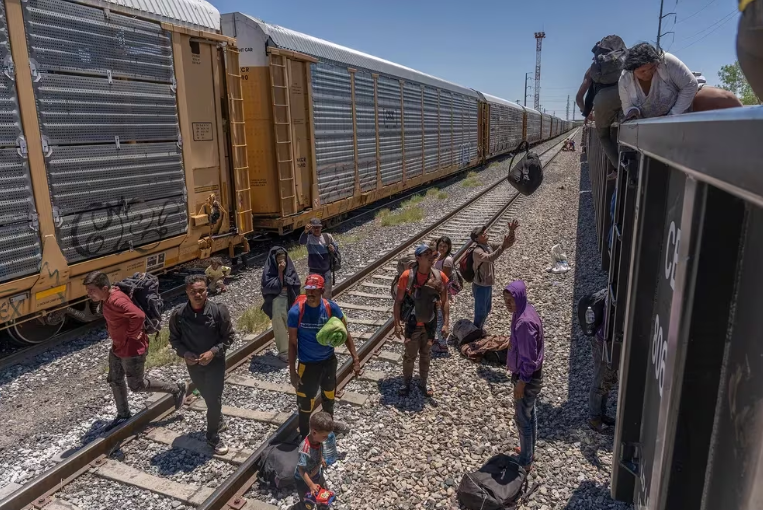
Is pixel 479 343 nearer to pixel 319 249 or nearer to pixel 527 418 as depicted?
pixel 527 418

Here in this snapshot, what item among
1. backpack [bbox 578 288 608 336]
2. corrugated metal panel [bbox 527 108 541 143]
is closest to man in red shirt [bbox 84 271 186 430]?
backpack [bbox 578 288 608 336]

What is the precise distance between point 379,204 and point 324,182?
6.29m

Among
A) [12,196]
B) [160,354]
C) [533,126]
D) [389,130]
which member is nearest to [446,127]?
[389,130]

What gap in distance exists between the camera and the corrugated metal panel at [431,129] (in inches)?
792

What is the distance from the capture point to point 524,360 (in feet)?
14.4

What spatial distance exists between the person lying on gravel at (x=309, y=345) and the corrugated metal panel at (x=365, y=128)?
411 inches

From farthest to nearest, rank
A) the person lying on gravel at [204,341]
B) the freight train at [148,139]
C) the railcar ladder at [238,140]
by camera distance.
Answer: the railcar ladder at [238,140] < the freight train at [148,139] < the person lying on gravel at [204,341]

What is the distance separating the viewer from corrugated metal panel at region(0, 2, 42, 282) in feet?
19.1

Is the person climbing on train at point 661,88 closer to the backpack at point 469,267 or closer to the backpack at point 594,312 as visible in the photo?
the backpack at point 594,312

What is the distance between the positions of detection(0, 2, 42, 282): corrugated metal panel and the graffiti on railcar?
638 mm

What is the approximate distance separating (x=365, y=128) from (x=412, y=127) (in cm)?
406

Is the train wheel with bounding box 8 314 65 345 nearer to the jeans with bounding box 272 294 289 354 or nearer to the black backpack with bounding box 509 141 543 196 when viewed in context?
the jeans with bounding box 272 294 289 354

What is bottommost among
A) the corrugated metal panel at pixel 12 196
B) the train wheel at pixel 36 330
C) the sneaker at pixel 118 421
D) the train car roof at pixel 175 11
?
the sneaker at pixel 118 421

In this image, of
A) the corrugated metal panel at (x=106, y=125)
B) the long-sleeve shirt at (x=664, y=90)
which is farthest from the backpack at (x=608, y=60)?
the corrugated metal panel at (x=106, y=125)
